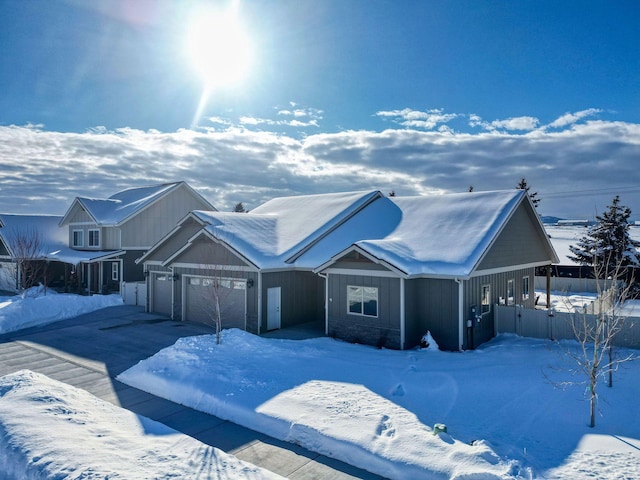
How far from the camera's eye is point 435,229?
740 inches

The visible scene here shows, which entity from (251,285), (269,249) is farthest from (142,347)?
(269,249)

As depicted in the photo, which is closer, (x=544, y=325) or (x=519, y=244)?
(x=544, y=325)

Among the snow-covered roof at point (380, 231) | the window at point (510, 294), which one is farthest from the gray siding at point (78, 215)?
the window at point (510, 294)

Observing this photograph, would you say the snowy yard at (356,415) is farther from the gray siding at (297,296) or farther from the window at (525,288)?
the window at (525,288)

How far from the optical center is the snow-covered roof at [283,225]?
18.8m

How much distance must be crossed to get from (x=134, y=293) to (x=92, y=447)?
19.4m

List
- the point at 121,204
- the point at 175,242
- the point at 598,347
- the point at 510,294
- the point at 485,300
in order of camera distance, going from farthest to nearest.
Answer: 1. the point at 121,204
2. the point at 175,242
3. the point at 510,294
4. the point at 485,300
5. the point at 598,347

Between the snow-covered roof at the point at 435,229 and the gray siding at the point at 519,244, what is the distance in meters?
0.77

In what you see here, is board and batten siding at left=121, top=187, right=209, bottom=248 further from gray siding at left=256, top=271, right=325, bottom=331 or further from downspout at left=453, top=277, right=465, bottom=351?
downspout at left=453, top=277, right=465, bottom=351

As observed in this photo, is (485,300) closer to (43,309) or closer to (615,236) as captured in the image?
(43,309)

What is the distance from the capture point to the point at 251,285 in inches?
715

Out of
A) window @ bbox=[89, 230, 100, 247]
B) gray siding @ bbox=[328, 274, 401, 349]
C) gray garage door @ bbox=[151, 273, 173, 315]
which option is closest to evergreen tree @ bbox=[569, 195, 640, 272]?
gray siding @ bbox=[328, 274, 401, 349]

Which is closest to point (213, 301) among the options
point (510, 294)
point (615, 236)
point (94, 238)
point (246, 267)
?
point (246, 267)

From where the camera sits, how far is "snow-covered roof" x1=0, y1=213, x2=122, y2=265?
3052 centimetres
